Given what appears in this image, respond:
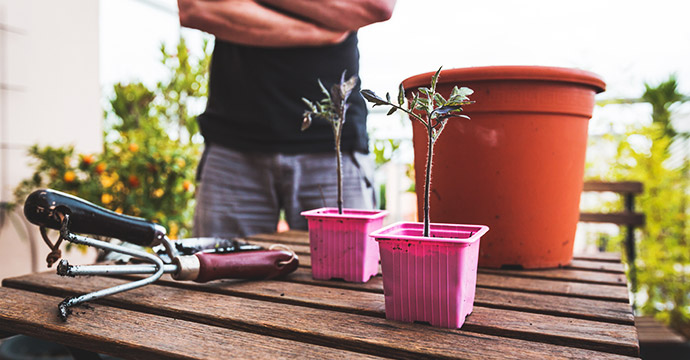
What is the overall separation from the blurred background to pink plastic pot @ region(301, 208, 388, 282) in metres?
0.37

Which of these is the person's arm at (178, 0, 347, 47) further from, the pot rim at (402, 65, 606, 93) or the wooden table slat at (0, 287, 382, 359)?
the wooden table slat at (0, 287, 382, 359)

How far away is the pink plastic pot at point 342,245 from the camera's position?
0.86 m

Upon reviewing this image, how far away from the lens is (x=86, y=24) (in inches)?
110

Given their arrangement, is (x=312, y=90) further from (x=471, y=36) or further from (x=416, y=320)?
(x=471, y=36)

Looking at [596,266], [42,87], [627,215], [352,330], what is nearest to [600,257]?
[596,266]

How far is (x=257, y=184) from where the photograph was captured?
Answer: 55.7 inches

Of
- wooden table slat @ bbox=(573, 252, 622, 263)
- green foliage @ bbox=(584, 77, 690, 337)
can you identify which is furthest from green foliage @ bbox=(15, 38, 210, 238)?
green foliage @ bbox=(584, 77, 690, 337)

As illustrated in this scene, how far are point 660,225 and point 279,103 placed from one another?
2.54m

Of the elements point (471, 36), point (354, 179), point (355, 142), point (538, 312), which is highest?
point (471, 36)

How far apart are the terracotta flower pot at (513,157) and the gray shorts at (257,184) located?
0.40 meters

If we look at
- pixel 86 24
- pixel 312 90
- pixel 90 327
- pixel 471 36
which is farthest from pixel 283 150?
pixel 471 36

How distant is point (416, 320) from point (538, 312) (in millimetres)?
196

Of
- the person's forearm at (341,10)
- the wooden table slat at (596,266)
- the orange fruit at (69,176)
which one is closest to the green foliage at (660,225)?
the wooden table slat at (596,266)

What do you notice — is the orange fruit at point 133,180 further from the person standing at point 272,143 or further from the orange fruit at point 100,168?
the person standing at point 272,143
